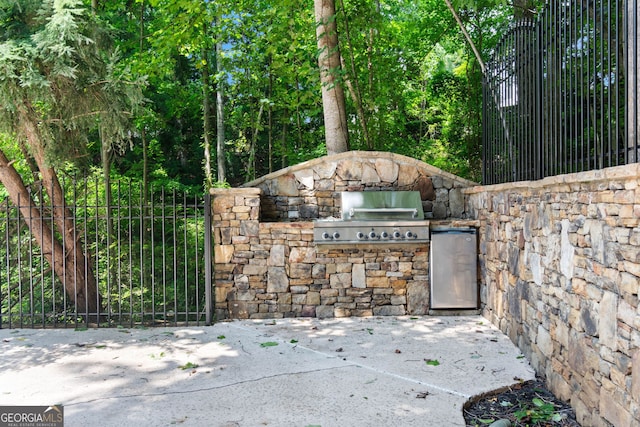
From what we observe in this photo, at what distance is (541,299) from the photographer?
4641mm

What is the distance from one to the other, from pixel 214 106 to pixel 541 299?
12968 millimetres

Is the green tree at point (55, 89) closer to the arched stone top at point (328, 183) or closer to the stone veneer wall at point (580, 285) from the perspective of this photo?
the arched stone top at point (328, 183)

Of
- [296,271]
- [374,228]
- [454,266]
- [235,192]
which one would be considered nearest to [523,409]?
[454,266]

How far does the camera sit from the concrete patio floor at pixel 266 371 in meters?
3.89

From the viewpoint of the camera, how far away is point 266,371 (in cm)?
487

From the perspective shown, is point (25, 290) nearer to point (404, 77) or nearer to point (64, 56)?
point (64, 56)

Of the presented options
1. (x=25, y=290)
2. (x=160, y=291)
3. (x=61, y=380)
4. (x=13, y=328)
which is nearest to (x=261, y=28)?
(x=160, y=291)

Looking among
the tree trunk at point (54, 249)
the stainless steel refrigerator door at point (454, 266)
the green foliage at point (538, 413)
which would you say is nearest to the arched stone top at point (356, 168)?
the stainless steel refrigerator door at point (454, 266)

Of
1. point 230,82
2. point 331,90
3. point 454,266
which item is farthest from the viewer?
point 230,82

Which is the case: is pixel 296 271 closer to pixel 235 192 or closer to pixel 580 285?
pixel 235 192

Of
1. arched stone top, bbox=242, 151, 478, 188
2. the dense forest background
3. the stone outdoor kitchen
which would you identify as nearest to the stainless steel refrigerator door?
the stone outdoor kitchen

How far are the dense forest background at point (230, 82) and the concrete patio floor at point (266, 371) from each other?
294 centimetres

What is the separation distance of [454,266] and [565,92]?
10.2 ft

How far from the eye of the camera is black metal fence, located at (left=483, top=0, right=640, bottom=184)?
10.6 ft
